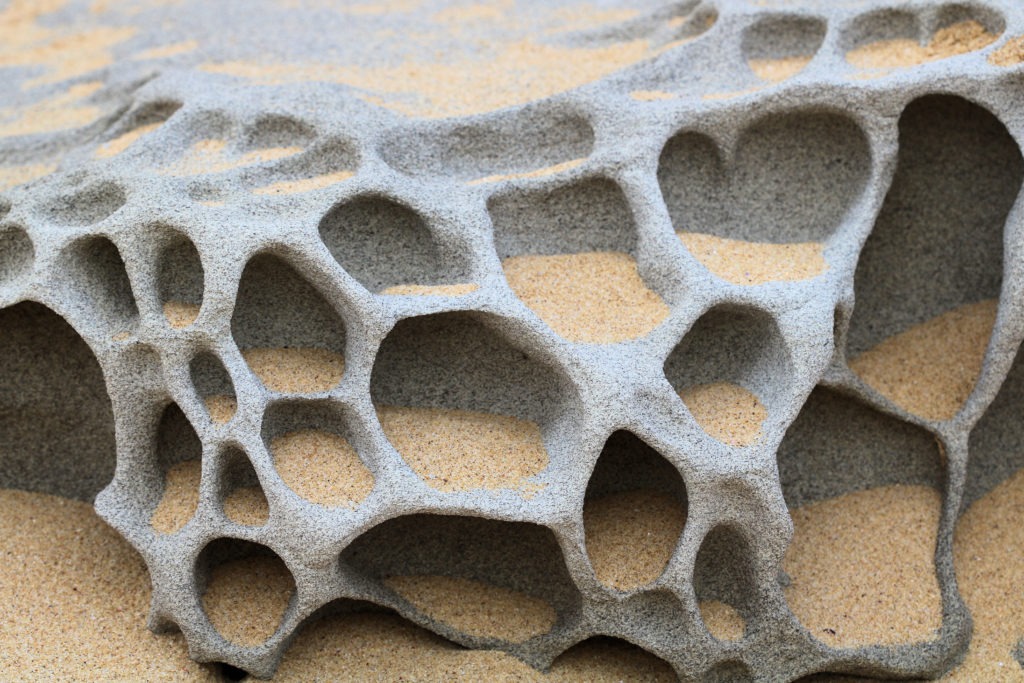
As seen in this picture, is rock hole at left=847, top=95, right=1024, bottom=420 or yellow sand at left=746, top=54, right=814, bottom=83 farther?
yellow sand at left=746, top=54, right=814, bottom=83

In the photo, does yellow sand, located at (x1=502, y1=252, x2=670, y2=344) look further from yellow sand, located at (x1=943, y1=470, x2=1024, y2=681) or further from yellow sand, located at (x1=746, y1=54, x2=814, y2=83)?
yellow sand, located at (x1=943, y1=470, x2=1024, y2=681)

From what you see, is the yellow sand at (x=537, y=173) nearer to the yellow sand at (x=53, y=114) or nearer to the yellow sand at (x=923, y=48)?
the yellow sand at (x=923, y=48)

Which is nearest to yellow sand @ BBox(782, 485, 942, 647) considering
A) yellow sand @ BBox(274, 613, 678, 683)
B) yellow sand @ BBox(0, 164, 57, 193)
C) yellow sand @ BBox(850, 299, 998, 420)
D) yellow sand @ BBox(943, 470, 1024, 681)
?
yellow sand @ BBox(943, 470, 1024, 681)

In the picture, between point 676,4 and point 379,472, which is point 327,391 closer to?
point 379,472

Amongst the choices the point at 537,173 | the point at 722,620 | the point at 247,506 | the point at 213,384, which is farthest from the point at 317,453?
the point at 722,620

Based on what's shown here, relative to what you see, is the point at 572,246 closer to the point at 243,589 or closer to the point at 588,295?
the point at 588,295

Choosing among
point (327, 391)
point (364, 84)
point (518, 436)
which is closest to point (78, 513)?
point (327, 391)

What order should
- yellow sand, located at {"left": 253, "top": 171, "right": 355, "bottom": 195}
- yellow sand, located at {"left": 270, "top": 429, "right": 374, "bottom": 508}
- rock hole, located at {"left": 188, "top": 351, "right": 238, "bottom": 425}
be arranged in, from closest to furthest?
yellow sand, located at {"left": 270, "top": 429, "right": 374, "bottom": 508}
rock hole, located at {"left": 188, "top": 351, "right": 238, "bottom": 425}
yellow sand, located at {"left": 253, "top": 171, "right": 355, "bottom": 195}
